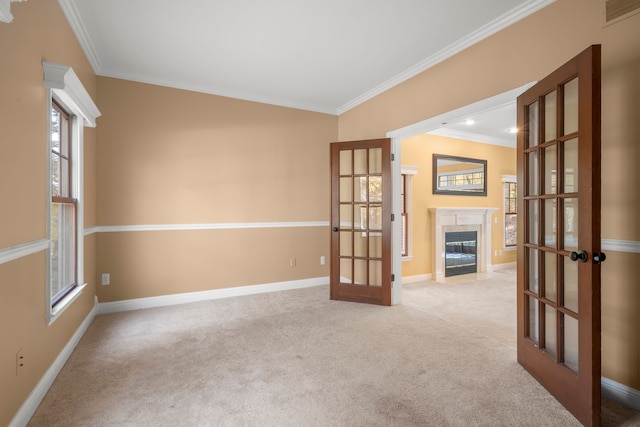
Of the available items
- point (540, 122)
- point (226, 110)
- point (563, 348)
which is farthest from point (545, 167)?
point (226, 110)

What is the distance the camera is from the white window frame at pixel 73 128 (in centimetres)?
203

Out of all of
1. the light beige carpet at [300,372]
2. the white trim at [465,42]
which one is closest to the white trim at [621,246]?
the light beige carpet at [300,372]

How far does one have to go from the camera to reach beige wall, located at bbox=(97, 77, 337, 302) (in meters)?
3.52

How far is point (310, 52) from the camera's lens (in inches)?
122

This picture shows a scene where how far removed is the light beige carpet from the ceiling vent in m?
2.32

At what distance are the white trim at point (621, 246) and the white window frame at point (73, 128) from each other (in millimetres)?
3586

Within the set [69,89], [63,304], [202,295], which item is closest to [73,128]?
[69,89]

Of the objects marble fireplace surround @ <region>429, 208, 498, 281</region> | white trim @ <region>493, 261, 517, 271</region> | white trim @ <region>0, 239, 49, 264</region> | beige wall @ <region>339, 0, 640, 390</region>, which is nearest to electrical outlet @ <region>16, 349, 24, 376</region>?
white trim @ <region>0, 239, 49, 264</region>

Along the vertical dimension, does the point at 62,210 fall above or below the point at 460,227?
above

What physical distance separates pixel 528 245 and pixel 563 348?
687mm

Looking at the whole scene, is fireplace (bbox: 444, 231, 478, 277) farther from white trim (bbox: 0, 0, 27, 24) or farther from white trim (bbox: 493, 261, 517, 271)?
white trim (bbox: 0, 0, 27, 24)

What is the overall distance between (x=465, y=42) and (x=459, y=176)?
3.30 meters

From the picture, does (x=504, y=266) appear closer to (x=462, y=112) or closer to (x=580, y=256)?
(x=462, y=112)

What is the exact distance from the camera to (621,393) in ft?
6.11
